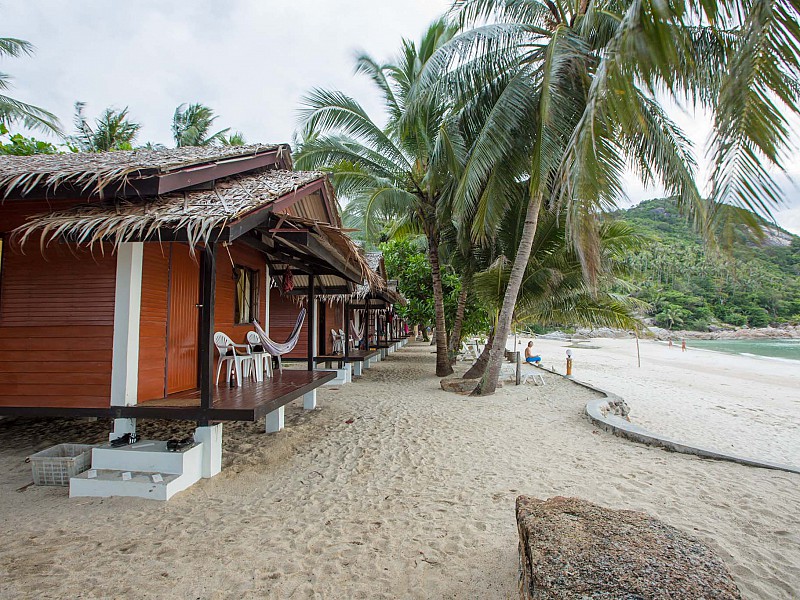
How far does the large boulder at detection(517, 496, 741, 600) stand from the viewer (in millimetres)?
1837

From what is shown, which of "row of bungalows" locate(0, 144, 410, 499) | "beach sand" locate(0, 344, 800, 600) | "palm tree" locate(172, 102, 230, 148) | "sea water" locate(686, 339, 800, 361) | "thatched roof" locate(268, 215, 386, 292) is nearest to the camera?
"beach sand" locate(0, 344, 800, 600)

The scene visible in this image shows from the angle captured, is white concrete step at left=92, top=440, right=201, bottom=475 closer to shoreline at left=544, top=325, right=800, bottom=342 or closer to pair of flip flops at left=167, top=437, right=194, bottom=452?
pair of flip flops at left=167, top=437, right=194, bottom=452

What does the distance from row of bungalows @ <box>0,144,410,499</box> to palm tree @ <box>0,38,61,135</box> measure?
11.3m

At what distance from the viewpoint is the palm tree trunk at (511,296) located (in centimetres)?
830

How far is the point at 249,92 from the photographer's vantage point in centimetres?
3148

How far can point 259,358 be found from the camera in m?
6.33

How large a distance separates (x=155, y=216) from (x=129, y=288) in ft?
3.38

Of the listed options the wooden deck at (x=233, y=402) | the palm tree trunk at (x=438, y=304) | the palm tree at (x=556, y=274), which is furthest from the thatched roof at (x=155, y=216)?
→ the palm tree trunk at (x=438, y=304)

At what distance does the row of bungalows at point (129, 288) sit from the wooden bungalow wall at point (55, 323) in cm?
1

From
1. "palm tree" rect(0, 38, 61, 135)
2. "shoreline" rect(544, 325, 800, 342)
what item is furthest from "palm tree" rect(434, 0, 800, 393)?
"shoreline" rect(544, 325, 800, 342)

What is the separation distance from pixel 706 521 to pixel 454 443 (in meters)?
2.85

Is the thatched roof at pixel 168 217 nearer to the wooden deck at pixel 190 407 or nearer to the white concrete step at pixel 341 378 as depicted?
the wooden deck at pixel 190 407

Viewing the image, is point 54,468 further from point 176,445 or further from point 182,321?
point 182,321

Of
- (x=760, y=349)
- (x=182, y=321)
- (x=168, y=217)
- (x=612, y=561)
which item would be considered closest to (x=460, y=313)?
(x=182, y=321)
